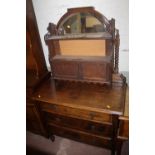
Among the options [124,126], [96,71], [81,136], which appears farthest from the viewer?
[81,136]

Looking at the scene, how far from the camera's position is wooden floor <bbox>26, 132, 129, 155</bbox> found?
1573 millimetres

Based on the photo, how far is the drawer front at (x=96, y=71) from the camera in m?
1.32

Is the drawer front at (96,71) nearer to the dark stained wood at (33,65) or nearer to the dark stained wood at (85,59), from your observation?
the dark stained wood at (85,59)

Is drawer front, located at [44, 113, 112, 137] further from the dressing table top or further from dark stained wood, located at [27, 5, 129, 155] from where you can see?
the dressing table top

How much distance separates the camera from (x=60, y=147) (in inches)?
65.7

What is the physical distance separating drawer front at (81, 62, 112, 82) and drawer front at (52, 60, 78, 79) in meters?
0.08

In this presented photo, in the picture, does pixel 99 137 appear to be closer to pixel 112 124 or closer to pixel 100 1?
pixel 112 124

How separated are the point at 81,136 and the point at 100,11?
1077 mm

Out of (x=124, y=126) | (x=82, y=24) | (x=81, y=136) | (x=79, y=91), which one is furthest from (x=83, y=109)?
(x=82, y=24)

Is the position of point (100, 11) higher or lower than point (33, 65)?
higher

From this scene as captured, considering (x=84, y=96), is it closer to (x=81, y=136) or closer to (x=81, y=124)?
(x=81, y=124)
